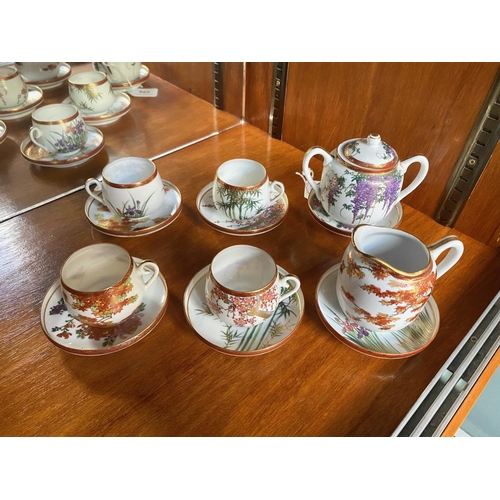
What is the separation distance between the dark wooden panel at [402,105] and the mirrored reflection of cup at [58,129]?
0.40 metres

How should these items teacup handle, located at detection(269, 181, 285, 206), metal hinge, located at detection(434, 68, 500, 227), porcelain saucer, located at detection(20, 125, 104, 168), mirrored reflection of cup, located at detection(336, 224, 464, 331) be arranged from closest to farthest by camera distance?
mirrored reflection of cup, located at detection(336, 224, 464, 331) → metal hinge, located at detection(434, 68, 500, 227) → teacup handle, located at detection(269, 181, 285, 206) → porcelain saucer, located at detection(20, 125, 104, 168)

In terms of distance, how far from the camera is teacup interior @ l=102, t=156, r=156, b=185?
2.12 feet

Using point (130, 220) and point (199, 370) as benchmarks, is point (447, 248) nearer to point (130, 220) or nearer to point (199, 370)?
point (199, 370)

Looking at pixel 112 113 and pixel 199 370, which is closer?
pixel 199 370

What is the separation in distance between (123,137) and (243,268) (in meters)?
0.47

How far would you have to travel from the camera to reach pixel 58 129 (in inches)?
28.1

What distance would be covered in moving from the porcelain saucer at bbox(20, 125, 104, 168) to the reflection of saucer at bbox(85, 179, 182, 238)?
121mm

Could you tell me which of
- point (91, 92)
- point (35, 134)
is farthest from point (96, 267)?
point (91, 92)

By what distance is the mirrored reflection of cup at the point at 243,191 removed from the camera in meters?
0.60

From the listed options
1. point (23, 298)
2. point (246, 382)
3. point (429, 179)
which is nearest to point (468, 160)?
point (429, 179)

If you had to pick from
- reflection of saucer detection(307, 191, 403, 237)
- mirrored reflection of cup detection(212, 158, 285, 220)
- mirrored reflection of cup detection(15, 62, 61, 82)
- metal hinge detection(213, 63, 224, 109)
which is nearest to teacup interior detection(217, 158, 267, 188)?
mirrored reflection of cup detection(212, 158, 285, 220)

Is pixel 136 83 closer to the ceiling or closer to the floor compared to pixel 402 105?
closer to the floor

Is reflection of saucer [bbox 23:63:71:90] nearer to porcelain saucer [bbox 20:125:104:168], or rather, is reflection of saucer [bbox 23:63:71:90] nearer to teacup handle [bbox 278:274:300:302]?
porcelain saucer [bbox 20:125:104:168]

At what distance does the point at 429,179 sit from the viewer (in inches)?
26.0
